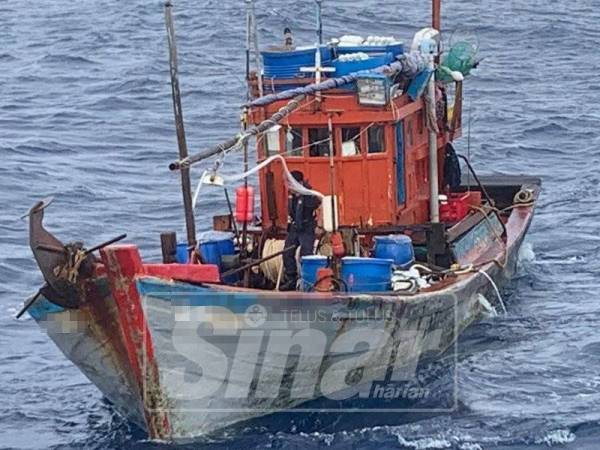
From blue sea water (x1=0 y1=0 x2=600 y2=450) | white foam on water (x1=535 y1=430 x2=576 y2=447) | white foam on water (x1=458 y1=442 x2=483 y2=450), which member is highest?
white foam on water (x1=458 y1=442 x2=483 y2=450)

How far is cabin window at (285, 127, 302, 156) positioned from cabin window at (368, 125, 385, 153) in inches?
35.2

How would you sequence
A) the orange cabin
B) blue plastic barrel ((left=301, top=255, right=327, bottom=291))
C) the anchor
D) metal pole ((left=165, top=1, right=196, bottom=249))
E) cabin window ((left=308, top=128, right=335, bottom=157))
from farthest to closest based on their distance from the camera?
cabin window ((left=308, top=128, right=335, bottom=157))
the orange cabin
metal pole ((left=165, top=1, right=196, bottom=249))
blue plastic barrel ((left=301, top=255, right=327, bottom=291))
the anchor

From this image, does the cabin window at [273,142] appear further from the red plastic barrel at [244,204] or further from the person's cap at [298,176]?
the person's cap at [298,176]

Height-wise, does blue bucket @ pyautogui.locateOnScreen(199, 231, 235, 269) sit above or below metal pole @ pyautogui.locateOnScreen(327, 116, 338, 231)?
below

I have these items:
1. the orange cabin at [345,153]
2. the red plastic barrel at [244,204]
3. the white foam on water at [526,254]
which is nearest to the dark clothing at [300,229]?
the red plastic barrel at [244,204]

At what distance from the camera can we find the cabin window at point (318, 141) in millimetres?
18719

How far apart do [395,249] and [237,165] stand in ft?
39.8

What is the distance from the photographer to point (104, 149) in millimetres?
33031

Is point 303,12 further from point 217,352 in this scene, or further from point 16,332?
point 217,352

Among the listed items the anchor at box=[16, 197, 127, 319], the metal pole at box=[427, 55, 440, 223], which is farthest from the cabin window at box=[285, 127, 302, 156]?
the anchor at box=[16, 197, 127, 319]

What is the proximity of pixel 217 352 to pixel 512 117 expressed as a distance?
22703mm

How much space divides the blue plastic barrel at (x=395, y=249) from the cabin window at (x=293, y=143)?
5.34ft

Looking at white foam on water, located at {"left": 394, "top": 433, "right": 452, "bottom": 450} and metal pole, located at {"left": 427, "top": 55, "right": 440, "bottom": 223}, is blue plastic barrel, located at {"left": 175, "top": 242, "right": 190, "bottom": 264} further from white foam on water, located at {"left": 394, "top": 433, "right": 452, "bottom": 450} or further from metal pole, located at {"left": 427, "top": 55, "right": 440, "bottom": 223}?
metal pole, located at {"left": 427, "top": 55, "right": 440, "bottom": 223}

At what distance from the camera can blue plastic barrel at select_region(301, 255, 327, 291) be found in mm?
16875
